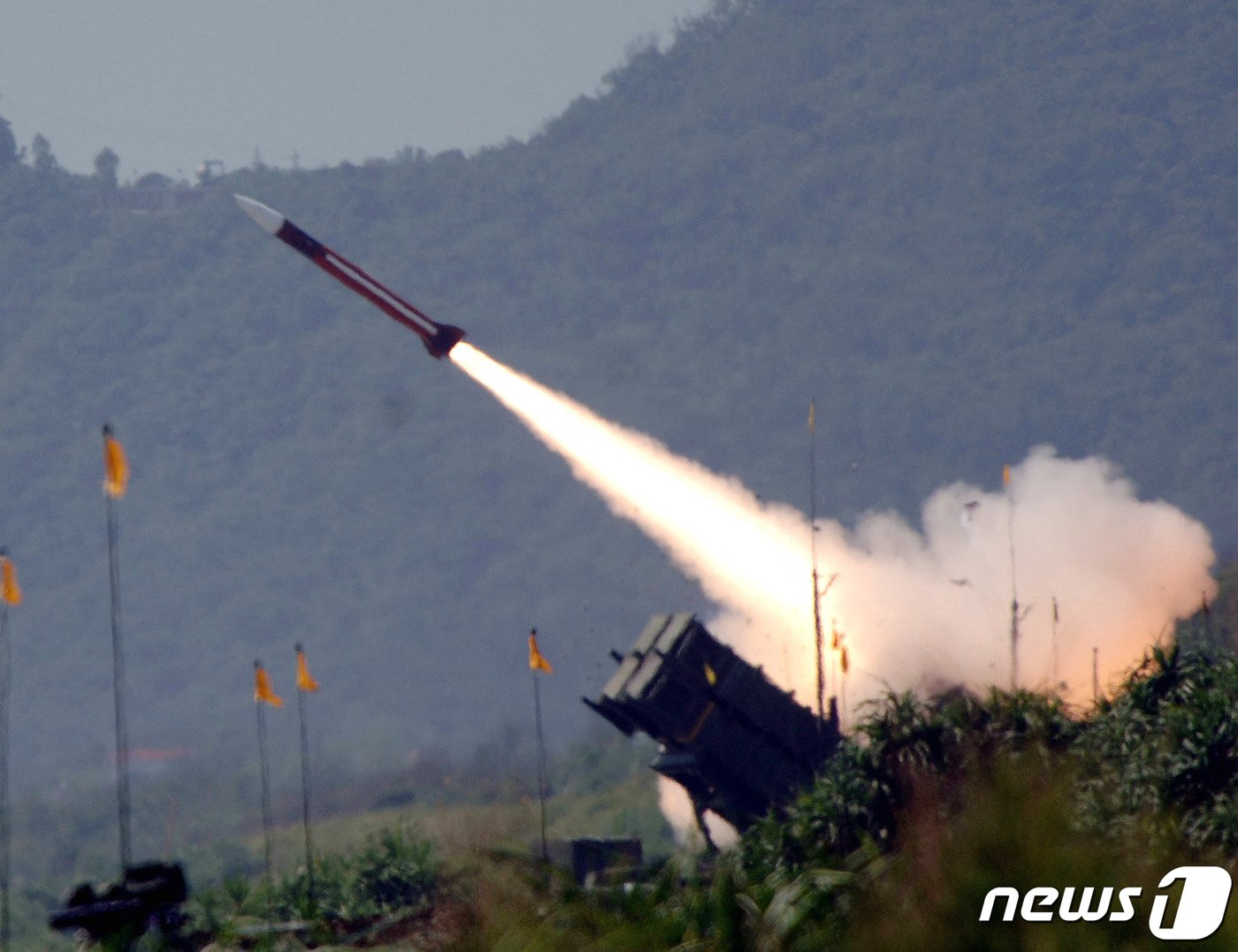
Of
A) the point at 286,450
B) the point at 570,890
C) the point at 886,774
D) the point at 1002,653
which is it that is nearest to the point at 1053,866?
the point at 570,890

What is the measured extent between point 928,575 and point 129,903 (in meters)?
36.1

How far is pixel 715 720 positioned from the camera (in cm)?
3159

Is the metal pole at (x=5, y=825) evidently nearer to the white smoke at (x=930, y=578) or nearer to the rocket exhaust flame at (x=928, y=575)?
the rocket exhaust flame at (x=928, y=575)

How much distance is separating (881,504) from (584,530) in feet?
80.2

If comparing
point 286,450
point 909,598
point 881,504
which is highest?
point 286,450

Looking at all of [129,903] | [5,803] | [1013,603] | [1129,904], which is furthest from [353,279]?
[1129,904]

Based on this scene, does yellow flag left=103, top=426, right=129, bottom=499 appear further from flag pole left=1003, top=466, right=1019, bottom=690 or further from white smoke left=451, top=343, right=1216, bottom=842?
flag pole left=1003, top=466, right=1019, bottom=690

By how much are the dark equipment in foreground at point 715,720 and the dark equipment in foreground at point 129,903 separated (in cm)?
1271

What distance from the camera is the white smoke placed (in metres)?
46.2

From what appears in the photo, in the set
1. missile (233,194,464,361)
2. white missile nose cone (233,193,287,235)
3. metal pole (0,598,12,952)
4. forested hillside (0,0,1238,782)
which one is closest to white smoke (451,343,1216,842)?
missile (233,194,464,361)

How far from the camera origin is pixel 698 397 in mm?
181375

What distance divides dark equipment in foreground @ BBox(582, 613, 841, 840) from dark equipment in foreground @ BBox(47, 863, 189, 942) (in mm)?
12713

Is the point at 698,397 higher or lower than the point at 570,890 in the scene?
higher

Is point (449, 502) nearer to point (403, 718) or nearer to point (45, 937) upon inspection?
point (403, 718)
